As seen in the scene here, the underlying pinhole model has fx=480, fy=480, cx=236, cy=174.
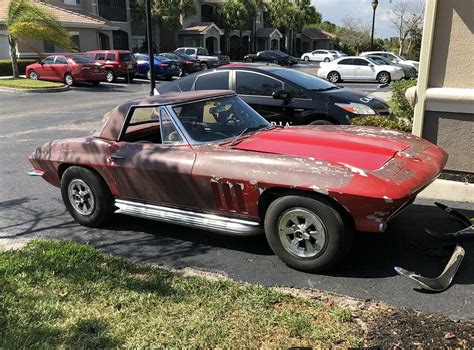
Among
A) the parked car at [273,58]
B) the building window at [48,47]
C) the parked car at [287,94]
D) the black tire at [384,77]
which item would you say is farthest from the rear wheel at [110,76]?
the parked car at [273,58]

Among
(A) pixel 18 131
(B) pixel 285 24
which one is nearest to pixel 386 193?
(A) pixel 18 131

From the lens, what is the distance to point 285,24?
63594 millimetres

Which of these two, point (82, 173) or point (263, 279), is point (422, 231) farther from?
point (82, 173)

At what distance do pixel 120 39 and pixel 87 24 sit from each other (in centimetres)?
928

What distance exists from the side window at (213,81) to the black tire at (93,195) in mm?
3715

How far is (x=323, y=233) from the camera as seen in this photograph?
3906 mm

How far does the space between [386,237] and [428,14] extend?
11.0 feet

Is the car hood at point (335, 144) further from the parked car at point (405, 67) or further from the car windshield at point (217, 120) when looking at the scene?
the parked car at point (405, 67)

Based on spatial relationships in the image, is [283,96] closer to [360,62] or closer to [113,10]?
[360,62]

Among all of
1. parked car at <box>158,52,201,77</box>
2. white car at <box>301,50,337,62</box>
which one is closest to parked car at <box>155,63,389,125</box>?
parked car at <box>158,52,201,77</box>

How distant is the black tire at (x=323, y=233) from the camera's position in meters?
3.83

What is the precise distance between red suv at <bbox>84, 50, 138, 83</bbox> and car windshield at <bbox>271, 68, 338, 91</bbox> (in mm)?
18686

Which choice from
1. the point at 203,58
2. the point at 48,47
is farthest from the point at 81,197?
the point at 48,47

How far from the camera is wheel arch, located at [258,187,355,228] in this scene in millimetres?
3869
